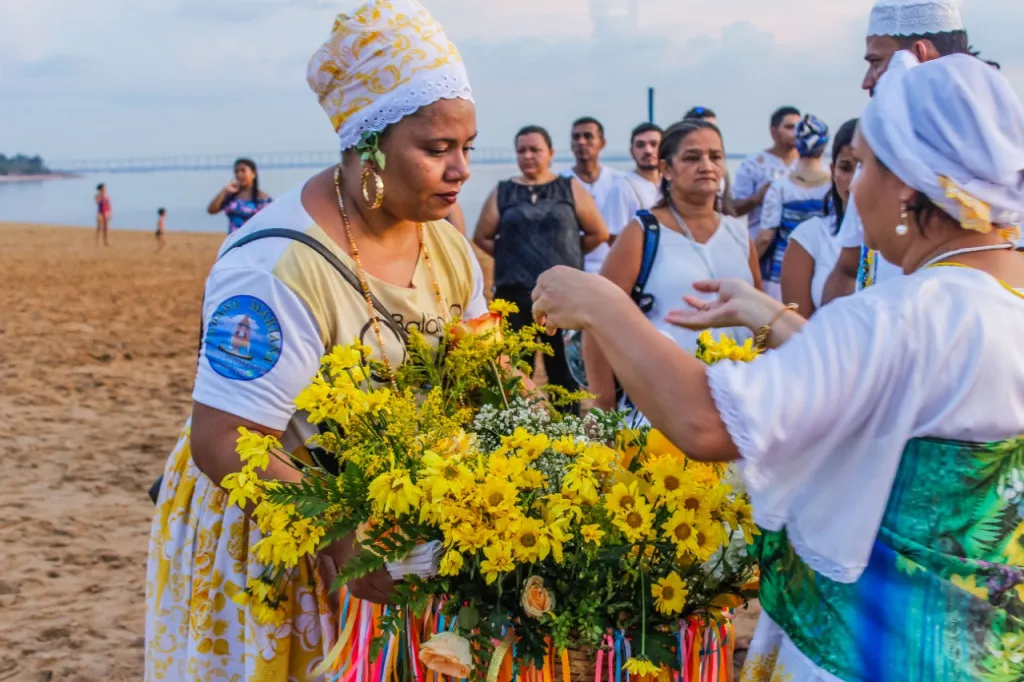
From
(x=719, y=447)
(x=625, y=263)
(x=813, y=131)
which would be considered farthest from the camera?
(x=813, y=131)

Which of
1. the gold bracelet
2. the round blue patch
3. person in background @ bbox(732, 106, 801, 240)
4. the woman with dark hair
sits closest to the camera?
the gold bracelet

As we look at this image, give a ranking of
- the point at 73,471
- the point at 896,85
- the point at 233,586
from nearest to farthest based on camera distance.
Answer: the point at 896,85, the point at 233,586, the point at 73,471

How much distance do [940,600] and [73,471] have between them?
6.36 metres

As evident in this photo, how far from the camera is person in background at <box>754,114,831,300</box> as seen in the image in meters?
6.12

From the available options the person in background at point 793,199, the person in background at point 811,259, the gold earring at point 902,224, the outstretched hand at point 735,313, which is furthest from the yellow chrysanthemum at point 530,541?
the person in background at point 793,199

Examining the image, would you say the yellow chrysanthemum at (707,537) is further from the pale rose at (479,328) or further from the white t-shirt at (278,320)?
the white t-shirt at (278,320)

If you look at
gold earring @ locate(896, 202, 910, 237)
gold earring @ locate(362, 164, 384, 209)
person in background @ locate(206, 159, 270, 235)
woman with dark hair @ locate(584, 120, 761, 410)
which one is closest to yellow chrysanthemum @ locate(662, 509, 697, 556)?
gold earring @ locate(896, 202, 910, 237)

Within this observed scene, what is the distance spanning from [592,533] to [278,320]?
0.89 m

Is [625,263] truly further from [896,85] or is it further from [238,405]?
[896,85]

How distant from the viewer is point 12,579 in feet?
16.6

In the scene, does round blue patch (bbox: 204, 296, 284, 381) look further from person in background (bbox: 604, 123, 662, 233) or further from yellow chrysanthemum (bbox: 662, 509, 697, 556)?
person in background (bbox: 604, 123, 662, 233)

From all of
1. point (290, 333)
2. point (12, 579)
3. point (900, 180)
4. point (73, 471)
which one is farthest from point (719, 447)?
point (73, 471)

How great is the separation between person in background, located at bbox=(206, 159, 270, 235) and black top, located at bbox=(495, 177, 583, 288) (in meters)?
3.68

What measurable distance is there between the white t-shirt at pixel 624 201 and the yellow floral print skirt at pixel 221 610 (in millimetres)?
5548
